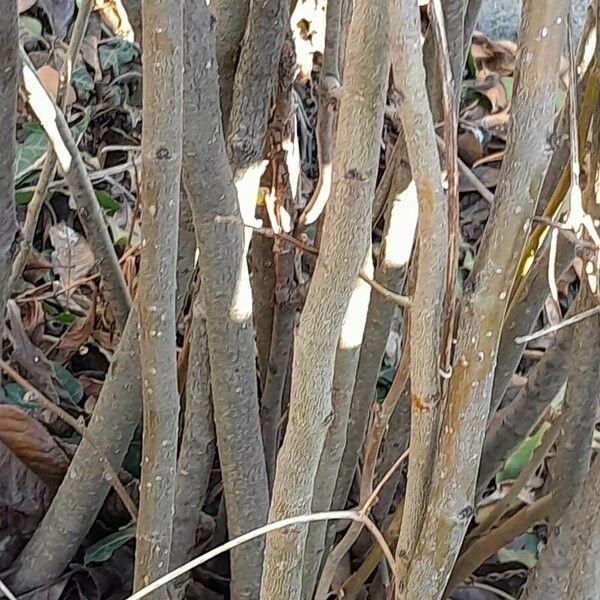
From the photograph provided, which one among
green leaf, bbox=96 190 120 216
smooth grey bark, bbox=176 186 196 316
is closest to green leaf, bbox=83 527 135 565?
smooth grey bark, bbox=176 186 196 316

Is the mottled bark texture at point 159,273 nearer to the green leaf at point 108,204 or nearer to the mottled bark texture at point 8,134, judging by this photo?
the mottled bark texture at point 8,134

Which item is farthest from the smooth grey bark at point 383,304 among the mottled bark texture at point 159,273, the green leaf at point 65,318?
the green leaf at point 65,318

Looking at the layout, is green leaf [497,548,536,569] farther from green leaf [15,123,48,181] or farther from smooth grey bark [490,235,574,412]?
green leaf [15,123,48,181]


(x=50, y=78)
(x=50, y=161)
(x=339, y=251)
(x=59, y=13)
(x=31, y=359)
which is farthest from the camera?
(x=59, y=13)

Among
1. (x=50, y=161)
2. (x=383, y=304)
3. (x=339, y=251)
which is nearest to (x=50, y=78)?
(x=50, y=161)

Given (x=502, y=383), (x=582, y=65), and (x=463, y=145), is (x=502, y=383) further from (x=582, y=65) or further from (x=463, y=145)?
(x=463, y=145)

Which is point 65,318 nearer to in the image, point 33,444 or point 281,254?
point 33,444

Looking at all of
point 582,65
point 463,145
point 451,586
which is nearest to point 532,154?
point 582,65
